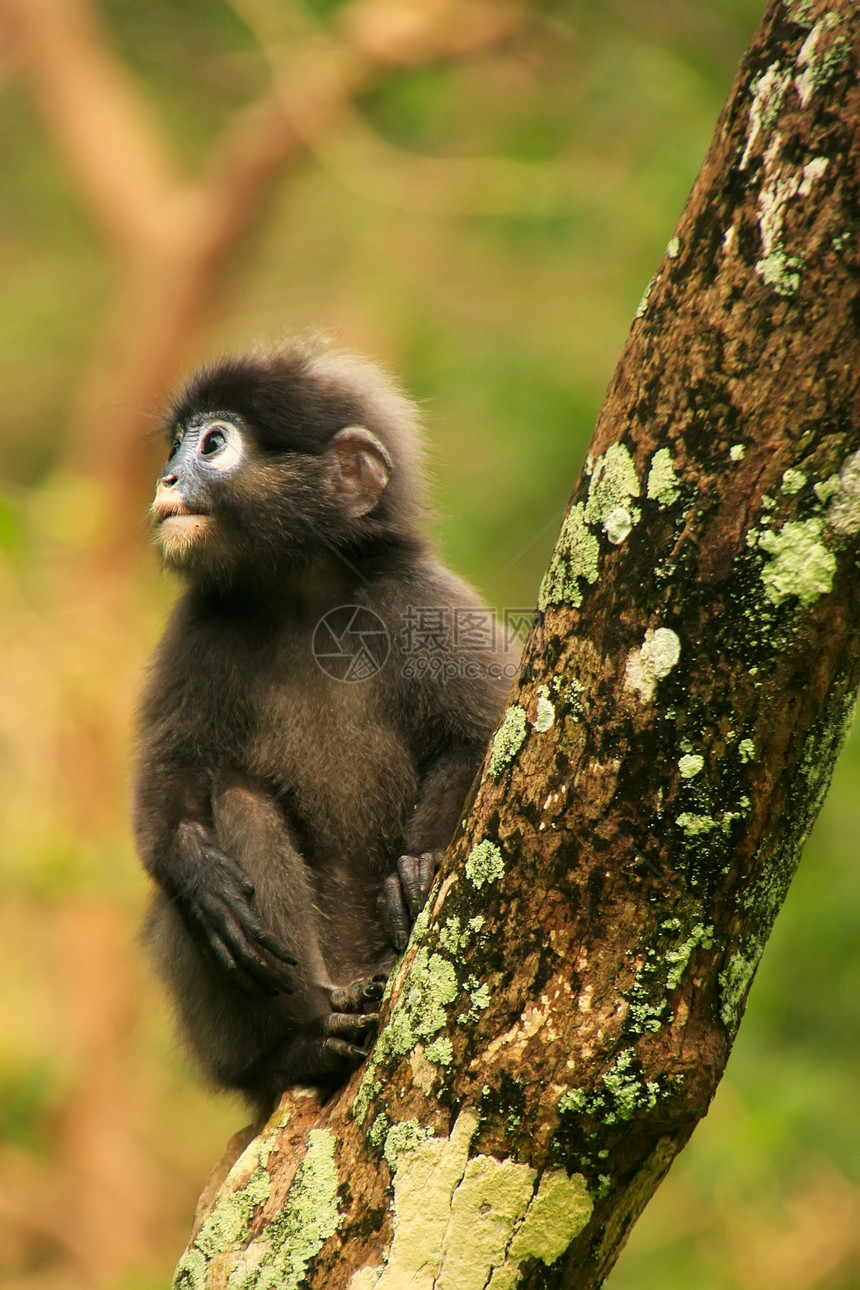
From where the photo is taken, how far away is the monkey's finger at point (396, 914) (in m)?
3.05

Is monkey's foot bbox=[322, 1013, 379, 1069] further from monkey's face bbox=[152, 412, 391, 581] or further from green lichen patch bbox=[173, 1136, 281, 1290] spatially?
monkey's face bbox=[152, 412, 391, 581]

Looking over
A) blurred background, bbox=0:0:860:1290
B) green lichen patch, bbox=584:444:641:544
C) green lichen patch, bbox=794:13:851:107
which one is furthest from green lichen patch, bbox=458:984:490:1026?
blurred background, bbox=0:0:860:1290

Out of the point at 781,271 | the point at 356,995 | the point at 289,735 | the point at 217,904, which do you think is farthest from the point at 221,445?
the point at 781,271

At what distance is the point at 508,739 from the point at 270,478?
1800 millimetres

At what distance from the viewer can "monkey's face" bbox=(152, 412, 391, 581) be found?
12.7 ft

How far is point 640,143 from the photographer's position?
25.6 ft

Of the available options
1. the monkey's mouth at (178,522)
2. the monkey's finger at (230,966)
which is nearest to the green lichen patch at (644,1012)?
the monkey's finger at (230,966)

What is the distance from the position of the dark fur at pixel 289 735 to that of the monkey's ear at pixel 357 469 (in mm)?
44

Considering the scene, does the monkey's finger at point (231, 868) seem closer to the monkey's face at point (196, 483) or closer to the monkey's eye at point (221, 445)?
the monkey's face at point (196, 483)

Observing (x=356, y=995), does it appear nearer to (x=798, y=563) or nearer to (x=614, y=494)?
(x=614, y=494)

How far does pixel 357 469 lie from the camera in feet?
13.1

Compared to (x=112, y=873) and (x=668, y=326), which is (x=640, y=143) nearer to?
(x=112, y=873)

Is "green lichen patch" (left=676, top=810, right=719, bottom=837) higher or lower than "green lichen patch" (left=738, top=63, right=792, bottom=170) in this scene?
lower

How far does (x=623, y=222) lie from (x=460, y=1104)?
20.4ft
